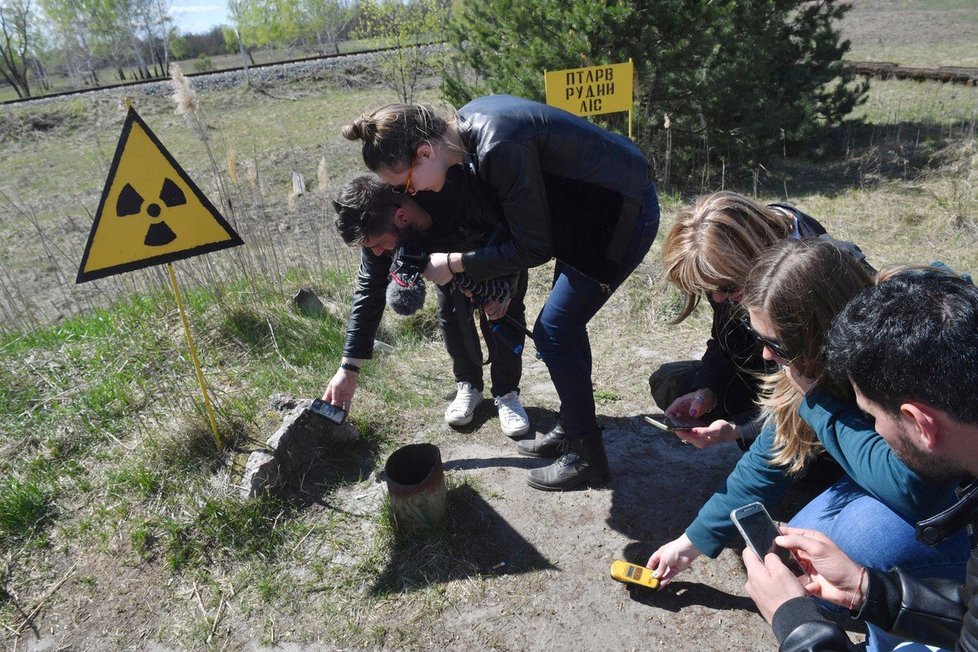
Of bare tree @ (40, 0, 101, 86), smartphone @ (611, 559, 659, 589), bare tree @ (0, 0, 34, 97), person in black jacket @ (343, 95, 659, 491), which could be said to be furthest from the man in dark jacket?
bare tree @ (40, 0, 101, 86)

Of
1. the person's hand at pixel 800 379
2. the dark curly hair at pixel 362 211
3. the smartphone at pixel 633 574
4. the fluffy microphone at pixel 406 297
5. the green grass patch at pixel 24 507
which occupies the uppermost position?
the dark curly hair at pixel 362 211

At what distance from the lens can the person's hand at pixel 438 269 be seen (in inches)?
93.5

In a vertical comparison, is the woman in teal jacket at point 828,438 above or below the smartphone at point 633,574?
above

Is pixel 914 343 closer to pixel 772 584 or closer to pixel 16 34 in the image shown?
pixel 772 584

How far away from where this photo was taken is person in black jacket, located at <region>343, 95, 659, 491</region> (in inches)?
82.1

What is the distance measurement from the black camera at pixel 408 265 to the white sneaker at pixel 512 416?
935 mm

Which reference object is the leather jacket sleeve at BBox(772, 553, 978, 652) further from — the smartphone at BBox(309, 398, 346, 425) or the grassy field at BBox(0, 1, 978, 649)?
the smartphone at BBox(309, 398, 346, 425)

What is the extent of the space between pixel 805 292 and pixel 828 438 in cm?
41

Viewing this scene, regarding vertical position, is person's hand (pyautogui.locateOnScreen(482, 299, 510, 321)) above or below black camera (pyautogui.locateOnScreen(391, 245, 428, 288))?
below

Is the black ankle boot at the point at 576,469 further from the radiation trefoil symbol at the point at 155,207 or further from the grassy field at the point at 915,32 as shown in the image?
the grassy field at the point at 915,32

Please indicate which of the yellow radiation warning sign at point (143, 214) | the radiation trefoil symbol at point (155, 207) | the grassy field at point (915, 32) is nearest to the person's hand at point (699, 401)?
the yellow radiation warning sign at point (143, 214)

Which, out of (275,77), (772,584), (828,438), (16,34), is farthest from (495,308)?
(16,34)

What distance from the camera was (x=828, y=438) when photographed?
1.72m

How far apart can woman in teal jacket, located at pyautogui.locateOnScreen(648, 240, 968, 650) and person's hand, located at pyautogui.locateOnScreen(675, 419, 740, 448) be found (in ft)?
1.40
